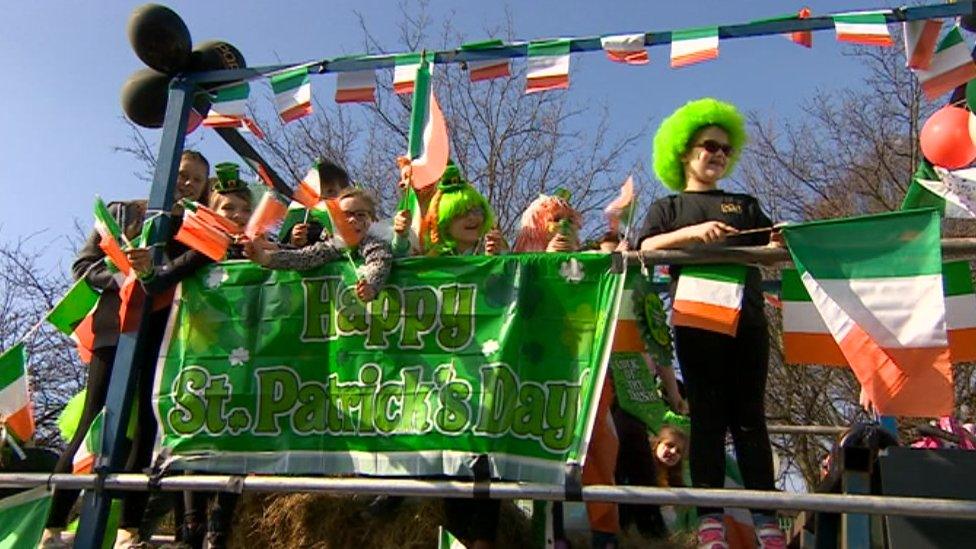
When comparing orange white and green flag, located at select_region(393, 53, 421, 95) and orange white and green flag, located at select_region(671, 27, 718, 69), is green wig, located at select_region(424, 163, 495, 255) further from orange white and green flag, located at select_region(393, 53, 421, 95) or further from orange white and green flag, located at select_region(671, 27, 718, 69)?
orange white and green flag, located at select_region(671, 27, 718, 69)

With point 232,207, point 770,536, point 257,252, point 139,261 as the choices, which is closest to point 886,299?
point 770,536

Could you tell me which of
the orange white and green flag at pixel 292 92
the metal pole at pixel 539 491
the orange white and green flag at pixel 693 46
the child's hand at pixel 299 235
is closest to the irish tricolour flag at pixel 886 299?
the metal pole at pixel 539 491

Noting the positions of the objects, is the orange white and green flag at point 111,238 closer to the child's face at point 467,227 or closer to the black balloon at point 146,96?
the black balloon at point 146,96

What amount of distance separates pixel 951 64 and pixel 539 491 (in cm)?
241

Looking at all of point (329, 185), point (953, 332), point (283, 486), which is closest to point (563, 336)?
point (283, 486)

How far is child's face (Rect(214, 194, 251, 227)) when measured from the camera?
14.6 feet

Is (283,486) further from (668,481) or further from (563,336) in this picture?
(668,481)

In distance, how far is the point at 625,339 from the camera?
3.95 m

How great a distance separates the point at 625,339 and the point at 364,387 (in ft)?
3.65

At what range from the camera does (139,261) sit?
13.4ft

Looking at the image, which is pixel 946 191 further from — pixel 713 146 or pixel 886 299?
pixel 713 146

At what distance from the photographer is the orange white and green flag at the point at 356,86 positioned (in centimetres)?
436

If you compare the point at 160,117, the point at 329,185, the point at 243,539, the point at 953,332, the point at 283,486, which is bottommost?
the point at 243,539

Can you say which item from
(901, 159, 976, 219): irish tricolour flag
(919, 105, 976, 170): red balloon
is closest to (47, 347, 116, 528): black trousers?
(901, 159, 976, 219): irish tricolour flag
